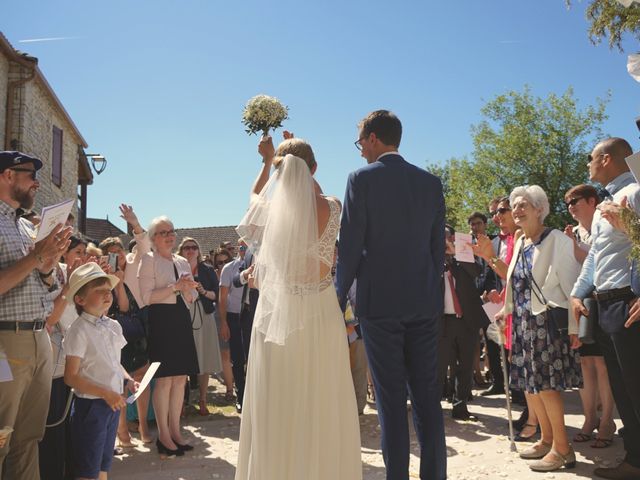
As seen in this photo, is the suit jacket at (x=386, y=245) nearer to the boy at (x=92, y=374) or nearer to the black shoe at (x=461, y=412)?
the boy at (x=92, y=374)

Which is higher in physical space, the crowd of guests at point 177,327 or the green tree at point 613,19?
the green tree at point 613,19

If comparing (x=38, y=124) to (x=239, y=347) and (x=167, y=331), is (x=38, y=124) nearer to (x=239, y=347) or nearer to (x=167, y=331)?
(x=239, y=347)

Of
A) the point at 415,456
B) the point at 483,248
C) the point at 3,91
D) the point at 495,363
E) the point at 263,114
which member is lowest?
the point at 415,456

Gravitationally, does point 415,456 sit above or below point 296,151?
below

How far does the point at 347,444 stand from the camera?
362 centimetres

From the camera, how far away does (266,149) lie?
439 cm

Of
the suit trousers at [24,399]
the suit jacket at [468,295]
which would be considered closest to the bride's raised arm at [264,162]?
the suit trousers at [24,399]

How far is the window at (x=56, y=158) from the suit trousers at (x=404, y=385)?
1850 cm

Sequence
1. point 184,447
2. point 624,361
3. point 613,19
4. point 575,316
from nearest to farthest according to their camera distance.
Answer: point 613,19 → point 624,361 → point 575,316 → point 184,447

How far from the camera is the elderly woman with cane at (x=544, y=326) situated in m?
4.67

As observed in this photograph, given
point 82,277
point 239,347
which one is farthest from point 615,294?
point 239,347

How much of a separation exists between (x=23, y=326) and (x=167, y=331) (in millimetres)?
2055

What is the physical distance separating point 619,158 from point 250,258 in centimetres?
397

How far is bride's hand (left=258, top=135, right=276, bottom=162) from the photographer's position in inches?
171
